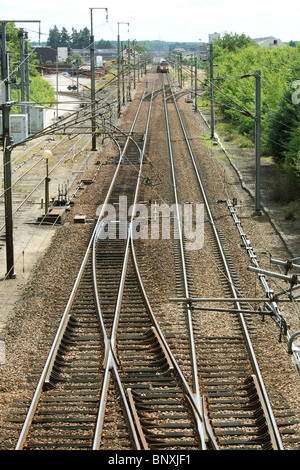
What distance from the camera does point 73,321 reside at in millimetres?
13047

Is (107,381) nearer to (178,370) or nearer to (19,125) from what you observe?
(178,370)

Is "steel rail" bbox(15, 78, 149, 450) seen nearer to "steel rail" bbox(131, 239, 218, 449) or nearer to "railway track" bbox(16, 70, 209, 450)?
"railway track" bbox(16, 70, 209, 450)

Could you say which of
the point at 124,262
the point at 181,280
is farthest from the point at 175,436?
the point at 124,262

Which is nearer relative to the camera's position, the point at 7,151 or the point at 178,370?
the point at 178,370

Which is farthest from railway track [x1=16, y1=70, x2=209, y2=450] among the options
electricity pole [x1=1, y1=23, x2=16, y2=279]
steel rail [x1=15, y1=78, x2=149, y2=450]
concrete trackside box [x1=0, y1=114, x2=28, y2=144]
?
concrete trackside box [x1=0, y1=114, x2=28, y2=144]

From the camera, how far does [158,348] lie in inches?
460

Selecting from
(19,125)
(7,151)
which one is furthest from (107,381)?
(19,125)

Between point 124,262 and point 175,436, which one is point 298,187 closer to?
point 124,262

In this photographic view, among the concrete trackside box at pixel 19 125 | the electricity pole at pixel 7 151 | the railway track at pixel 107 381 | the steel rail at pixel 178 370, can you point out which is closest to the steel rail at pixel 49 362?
the railway track at pixel 107 381

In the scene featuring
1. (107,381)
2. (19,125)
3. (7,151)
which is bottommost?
(107,381)

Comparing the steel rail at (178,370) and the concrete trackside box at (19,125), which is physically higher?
the concrete trackside box at (19,125)

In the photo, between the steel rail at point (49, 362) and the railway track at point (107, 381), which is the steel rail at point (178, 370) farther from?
the steel rail at point (49, 362)

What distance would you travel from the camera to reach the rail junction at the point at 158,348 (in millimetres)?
9000

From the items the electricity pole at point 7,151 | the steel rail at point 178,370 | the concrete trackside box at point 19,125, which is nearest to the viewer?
the steel rail at point 178,370
